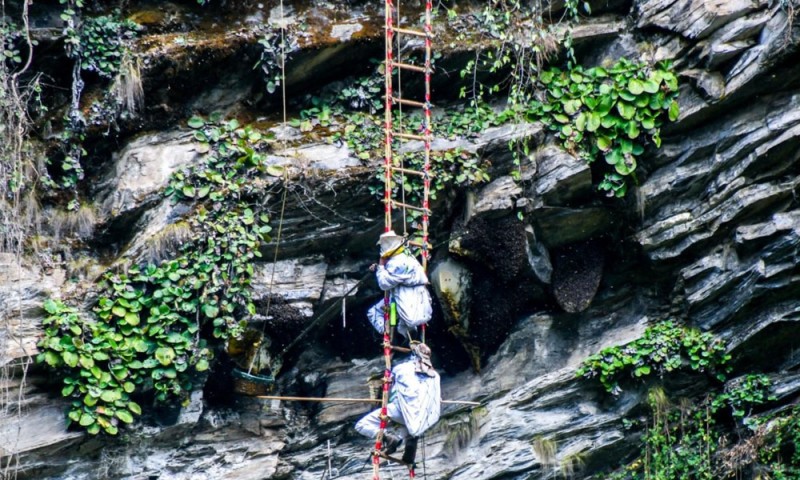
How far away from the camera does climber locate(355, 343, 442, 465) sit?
884 centimetres

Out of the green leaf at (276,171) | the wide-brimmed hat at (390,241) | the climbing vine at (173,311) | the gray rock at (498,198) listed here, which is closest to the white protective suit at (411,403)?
the wide-brimmed hat at (390,241)

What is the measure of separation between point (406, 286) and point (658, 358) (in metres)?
2.91

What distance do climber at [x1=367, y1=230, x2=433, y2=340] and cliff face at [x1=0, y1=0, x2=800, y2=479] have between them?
1.27 meters

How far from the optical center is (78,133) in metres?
10.3

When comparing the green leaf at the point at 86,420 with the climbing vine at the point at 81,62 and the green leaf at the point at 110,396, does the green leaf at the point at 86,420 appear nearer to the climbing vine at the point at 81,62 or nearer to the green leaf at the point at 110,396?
the green leaf at the point at 110,396

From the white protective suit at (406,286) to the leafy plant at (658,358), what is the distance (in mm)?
2183

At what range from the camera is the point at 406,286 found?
9.03m

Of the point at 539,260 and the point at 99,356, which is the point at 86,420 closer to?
the point at 99,356

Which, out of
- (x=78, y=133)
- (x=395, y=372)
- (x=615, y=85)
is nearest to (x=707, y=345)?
(x=615, y=85)

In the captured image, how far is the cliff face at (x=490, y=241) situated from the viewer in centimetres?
1005

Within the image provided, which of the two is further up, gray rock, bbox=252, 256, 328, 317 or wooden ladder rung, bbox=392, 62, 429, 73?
wooden ladder rung, bbox=392, 62, 429, 73

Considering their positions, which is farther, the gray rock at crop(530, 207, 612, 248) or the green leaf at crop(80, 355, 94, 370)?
the gray rock at crop(530, 207, 612, 248)

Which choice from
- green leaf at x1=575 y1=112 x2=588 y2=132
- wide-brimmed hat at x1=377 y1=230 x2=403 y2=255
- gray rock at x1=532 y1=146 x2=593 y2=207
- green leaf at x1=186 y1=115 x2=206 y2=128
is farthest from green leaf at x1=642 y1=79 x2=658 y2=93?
green leaf at x1=186 y1=115 x2=206 y2=128

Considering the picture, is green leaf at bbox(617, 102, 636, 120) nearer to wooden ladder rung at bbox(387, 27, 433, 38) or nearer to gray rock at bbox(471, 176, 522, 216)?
gray rock at bbox(471, 176, 522, 216)
